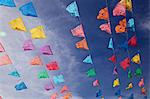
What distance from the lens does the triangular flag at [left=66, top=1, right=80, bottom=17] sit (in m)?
7.63

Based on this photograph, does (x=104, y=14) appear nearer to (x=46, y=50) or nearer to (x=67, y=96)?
(x=46, y=50)

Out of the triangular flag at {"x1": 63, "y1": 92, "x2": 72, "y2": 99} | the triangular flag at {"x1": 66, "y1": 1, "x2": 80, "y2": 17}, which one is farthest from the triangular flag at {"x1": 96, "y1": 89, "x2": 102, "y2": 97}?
the triangular flag at {"x1": 66, "y1": 1, "x2": 80, "y2": 17}

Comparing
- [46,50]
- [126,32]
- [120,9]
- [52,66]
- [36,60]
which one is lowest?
[52,66]

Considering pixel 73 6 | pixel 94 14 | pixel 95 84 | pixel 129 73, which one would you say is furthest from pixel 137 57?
pixel 73 6

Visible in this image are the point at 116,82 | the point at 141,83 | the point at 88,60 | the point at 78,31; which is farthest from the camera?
the point at 141,83

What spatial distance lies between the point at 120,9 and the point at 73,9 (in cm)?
144

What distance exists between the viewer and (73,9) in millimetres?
7793

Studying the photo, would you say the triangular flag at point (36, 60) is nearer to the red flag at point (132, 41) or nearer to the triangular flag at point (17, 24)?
the triangular flag at point (17, 24)

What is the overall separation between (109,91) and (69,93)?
1.87 meters

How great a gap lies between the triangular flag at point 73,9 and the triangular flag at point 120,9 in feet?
4.15

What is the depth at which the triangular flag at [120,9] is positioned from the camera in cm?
819

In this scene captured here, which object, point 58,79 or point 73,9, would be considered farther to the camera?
point 58,79

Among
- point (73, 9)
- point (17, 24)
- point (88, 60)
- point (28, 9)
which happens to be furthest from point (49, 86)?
point (28, 9)

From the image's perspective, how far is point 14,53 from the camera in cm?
945
